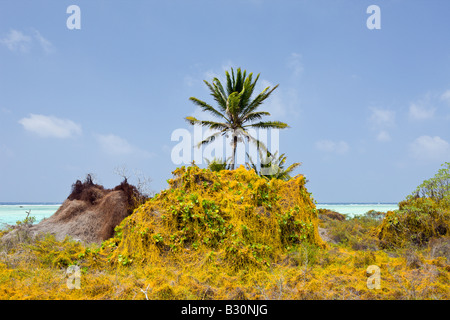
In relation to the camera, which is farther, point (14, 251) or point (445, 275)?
point (14, 251)

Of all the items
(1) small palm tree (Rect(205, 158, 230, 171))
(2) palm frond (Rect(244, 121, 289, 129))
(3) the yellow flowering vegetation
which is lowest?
(3) the yellow flowering vegetation

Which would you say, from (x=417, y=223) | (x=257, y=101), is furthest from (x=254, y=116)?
(x=417, y=223)

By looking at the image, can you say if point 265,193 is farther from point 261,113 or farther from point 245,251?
point 261,113

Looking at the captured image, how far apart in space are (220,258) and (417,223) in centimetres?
802

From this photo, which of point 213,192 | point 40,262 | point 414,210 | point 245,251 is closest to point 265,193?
point 213,192

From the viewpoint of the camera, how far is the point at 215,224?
781 centimetres

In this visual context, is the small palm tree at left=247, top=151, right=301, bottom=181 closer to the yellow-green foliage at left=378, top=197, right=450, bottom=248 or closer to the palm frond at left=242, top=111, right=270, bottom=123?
the palm frond at left=242, top=111, right=270, bottom=123

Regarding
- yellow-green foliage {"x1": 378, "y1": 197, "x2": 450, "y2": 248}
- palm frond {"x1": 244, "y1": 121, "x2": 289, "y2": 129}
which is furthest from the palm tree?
yellow-green foliage {"x1": 378, "y1": 197, "x2": 450, "y2": 248}

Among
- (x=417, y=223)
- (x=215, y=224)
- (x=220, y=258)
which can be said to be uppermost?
(x=215, y=224)

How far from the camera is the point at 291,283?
5711 mm

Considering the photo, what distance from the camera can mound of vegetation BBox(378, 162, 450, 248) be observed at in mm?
10062

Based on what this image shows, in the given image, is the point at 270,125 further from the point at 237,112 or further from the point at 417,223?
the point at 417,223

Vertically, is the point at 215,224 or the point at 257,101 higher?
the point at 257,101
